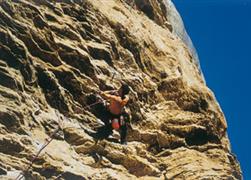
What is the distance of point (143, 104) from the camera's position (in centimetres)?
2414

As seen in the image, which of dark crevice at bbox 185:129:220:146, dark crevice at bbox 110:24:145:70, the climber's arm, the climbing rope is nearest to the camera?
the climbing rope

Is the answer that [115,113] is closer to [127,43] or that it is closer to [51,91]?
[51,91]

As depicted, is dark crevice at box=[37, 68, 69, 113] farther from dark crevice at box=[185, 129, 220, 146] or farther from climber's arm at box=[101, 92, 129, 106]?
dark crevice at box=[185, 129, 220, 146]

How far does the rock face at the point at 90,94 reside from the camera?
63.0ft

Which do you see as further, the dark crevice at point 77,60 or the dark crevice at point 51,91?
the dark crevice at point 77,60

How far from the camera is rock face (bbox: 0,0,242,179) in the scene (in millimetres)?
19188

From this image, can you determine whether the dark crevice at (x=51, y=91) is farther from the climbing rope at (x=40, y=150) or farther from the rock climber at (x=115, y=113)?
the rock climber at (x=115, y=113)

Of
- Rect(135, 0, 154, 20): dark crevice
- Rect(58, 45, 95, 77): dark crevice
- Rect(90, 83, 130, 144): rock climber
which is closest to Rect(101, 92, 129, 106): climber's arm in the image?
Rect(90, 83, 130, 144): rock climber

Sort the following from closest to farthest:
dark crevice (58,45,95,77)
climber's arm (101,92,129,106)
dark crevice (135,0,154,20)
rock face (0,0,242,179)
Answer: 1. rock face (0,0,242,179)
2. climber's arm (101,92,129,106)
3. dark crevice (58,45,95,77)
4. dark crevice (135,0,154,20)

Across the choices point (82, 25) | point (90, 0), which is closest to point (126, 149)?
point (82, 25)

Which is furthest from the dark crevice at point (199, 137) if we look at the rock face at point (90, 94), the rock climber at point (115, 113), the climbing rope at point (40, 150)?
the climbing rope at point (40, 150)

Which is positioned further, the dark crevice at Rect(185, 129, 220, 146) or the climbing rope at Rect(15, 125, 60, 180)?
the dark crevice at Rect(185, 129, 220, 146)

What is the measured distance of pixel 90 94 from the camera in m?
22.2

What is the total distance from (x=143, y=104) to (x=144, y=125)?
1.04 m
